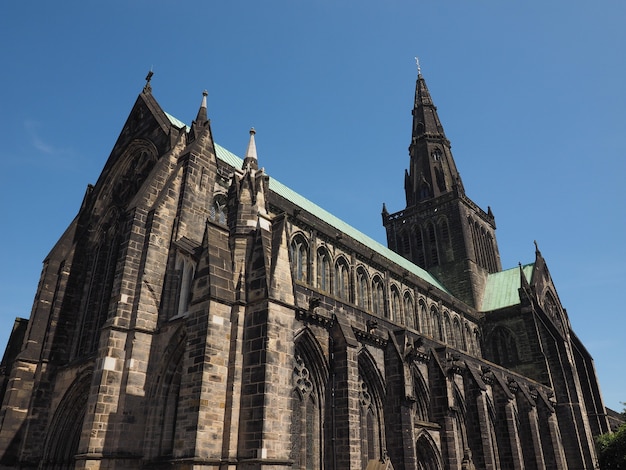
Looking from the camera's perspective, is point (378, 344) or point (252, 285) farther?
point (378, 344)

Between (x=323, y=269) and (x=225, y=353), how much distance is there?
50.0ft

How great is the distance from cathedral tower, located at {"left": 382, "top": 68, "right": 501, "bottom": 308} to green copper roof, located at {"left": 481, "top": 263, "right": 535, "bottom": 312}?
0.79 metres

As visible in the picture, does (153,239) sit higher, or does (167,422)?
(153,239)

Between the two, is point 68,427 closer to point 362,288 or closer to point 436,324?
point 362,288

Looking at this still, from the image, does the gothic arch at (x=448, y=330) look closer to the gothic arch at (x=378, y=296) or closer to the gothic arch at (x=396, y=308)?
the gothic arch at (x=396, y=308)

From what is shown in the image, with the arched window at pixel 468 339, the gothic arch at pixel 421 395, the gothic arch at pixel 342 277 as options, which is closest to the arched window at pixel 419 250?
the arched window at pixel 468 339

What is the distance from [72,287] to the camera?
2086 centimetres

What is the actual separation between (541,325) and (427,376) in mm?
18783

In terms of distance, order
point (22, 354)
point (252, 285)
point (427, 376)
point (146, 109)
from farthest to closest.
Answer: point (427, 376), point (146, 109), point (22, 354), point (252, 285)

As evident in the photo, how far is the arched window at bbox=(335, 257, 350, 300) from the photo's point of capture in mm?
28728

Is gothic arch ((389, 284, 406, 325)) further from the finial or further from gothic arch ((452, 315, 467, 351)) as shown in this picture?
the finial

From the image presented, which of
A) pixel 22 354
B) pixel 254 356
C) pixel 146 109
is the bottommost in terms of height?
pixel 254 356

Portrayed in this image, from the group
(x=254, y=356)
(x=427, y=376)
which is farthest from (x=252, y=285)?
(x=427, y=376)

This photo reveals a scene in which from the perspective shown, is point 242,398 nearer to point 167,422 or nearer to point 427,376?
point 167,422
